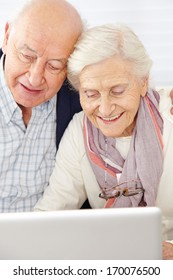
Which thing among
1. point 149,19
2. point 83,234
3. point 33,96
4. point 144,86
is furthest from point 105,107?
point 149,19

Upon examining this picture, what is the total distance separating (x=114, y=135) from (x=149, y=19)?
1025 millimetres

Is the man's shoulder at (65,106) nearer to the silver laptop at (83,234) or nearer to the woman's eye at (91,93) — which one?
the woman's eye at (91,93)

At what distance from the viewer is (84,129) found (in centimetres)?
193

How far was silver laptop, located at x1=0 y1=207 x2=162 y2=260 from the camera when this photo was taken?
1153 mm

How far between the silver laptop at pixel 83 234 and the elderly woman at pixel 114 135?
700 mm

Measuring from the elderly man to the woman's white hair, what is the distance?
59 mm

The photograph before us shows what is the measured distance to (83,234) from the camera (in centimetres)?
116

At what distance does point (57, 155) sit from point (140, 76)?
0.44 meters

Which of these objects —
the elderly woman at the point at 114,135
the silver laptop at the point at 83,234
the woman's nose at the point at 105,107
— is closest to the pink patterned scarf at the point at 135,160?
the elderly woman at the point at 114,135

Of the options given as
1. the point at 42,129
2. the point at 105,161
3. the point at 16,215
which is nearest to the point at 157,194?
the point at 105,161

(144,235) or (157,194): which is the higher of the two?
(144,235)

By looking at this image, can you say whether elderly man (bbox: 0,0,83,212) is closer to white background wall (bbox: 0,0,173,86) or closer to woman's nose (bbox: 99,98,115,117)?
woman's nose (bbox: 99,98,115,117)

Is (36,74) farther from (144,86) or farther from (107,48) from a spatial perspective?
(144,86)
